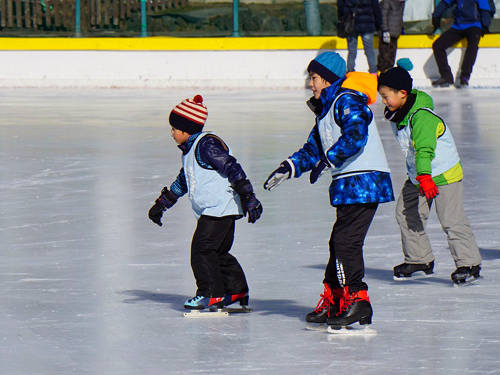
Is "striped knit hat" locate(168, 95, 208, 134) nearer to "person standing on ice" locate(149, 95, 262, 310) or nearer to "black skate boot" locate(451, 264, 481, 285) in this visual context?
"person standing on ice" locate(149, 95, 262, 310)

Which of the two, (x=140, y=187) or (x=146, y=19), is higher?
(x=146, y=19)

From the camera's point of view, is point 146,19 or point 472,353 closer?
point 472,353

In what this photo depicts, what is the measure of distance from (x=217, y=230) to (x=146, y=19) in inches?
507

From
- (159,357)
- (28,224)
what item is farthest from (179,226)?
(159,357)

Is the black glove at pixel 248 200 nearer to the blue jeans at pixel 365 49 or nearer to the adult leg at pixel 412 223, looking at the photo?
the adult leg at pixel 412 223

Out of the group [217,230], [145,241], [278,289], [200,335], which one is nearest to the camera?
[200,335]

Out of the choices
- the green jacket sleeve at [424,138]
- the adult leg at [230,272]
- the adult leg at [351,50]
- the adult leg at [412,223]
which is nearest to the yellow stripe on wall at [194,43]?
the adult leg at [351,50]

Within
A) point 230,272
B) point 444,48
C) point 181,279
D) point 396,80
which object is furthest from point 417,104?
point 444,48

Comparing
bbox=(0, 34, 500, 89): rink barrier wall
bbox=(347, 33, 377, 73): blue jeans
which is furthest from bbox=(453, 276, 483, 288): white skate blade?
bbox=(0, 34, 500, 89): rink barrier wall

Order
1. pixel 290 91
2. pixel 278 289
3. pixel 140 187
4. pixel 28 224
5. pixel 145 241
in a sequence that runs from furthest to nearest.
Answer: pixel 290 91
pixel 140 187
pixel 28 224
pixel 145 241
pixel 278 289

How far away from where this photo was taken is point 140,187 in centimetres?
794

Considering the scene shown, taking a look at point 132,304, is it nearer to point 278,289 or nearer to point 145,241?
point 278,289

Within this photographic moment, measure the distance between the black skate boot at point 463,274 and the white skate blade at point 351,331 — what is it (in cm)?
90

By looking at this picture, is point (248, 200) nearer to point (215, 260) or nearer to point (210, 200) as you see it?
point (210, 200)
